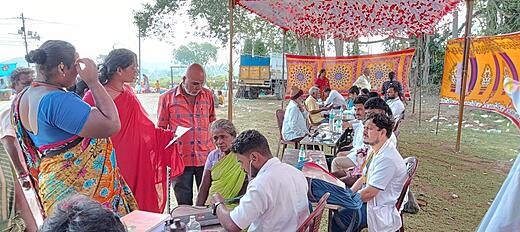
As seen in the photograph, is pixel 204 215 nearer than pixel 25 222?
No

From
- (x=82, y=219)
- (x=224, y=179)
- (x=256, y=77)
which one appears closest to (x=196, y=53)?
(x=256, y=77)

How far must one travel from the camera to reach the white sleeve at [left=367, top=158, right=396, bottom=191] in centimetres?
250

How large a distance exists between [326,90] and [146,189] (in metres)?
7.47

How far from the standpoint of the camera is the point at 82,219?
0.79 m

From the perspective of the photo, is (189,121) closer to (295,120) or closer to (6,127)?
(6,127)

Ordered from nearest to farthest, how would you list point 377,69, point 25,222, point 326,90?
point 25,222
point 326,90
point 377,69

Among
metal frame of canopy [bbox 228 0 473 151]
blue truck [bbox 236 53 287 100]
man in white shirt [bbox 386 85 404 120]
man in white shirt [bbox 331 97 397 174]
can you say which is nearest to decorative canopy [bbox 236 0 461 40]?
metal frame of canopy [bbox 228 0 473 151]

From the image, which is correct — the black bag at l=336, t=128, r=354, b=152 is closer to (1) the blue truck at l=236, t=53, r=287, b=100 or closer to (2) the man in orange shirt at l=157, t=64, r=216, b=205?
(2) the man in orange shirt at l=157, t=64, r=216, b=205

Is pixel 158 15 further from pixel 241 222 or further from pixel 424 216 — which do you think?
pixel 241 222

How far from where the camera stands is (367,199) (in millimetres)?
2541

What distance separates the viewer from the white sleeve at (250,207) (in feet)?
5.86

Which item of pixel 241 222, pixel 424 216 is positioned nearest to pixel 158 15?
pixel 424 216

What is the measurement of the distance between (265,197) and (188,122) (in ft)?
5.11

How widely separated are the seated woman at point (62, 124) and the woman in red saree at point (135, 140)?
0.54 m
